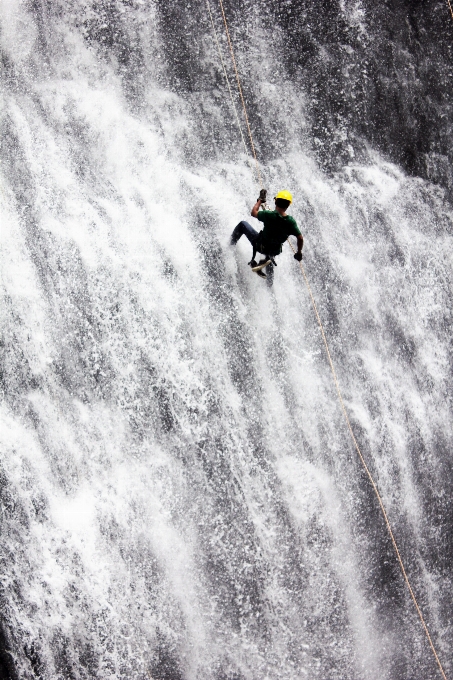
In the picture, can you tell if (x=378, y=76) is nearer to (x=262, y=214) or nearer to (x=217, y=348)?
(x=262, y=214)

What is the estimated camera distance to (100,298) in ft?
13.6

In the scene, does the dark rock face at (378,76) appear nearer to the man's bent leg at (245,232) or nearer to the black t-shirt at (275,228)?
the man's bent leg at (245,232)

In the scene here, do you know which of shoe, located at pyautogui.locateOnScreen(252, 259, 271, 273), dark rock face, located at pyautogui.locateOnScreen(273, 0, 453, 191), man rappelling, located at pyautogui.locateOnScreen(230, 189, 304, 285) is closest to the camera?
man rappelling, located at pyautogui.locateOnScreen(230, 189, 304, 285)

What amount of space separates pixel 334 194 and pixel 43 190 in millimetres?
2771

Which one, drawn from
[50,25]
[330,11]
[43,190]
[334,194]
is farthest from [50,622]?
[330,11]

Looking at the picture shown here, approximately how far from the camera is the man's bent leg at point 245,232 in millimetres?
3992

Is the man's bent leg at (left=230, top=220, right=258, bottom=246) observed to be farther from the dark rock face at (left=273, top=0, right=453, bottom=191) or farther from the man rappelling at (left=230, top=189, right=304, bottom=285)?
the dark rock face at (left=273, top=0, right=453, bottom=191)

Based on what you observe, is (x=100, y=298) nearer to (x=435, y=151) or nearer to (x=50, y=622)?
(x=50, y=622)

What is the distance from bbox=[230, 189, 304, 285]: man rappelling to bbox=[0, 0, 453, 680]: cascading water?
8.2 inches

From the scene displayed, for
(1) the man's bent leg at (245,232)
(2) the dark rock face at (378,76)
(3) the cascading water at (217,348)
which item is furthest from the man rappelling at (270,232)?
(2) the dark rock face at (378,76)

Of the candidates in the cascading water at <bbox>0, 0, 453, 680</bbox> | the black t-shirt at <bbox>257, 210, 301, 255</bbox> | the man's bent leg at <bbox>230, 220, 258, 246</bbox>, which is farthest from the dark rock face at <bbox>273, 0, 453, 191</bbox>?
the black t-shirt at <bbox>257, 210, 301, 255</bbox>

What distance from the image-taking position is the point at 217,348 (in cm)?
419

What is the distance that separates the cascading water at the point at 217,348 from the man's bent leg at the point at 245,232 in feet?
0.66

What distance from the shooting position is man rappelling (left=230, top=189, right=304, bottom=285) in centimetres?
353
